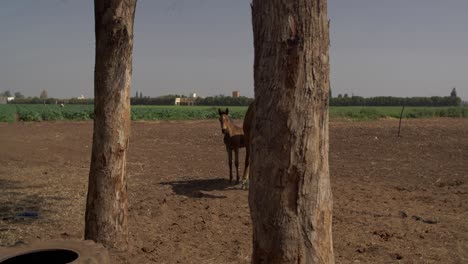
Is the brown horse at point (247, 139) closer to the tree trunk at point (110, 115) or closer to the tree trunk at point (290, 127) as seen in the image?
the tree trunk at point (110, 115)

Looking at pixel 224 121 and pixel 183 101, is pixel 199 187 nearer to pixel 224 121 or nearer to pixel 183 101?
pixel 224 121

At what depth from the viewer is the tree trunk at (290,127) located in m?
2.21

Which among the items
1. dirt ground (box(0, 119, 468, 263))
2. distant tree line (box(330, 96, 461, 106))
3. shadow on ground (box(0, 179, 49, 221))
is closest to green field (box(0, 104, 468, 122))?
dirt ground (box(0, 119, 468, 263))

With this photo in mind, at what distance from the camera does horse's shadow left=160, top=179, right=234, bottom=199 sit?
919 centimetres

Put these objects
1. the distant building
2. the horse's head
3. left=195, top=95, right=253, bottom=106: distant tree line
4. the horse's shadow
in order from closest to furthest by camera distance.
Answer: the horse's shadow, the horse's head, left=195, top=95, right=253, bottom=106: distant tree line, the distant building

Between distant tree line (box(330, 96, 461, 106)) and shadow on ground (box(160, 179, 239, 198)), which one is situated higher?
distant tree line (box(330, 96, 461, 106))

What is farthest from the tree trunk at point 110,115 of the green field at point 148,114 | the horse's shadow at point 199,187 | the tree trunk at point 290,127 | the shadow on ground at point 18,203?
the green field at point 148,114

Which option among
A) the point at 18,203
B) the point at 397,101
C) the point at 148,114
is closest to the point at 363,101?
the point at 397,101

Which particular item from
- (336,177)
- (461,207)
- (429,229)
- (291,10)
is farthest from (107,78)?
(336,177)

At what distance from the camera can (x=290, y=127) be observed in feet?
7.32

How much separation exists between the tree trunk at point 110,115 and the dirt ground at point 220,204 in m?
0.46

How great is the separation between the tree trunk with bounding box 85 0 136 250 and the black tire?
1.27 meters

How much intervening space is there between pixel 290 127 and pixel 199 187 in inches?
311

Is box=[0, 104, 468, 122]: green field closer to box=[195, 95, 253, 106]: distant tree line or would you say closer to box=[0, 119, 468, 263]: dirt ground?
box=[0, 119, 468, 263]: dirt ground
